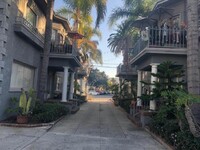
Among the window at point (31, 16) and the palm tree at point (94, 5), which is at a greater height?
the palm tree at point (94, 5)

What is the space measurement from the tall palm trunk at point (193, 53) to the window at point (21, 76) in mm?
8250

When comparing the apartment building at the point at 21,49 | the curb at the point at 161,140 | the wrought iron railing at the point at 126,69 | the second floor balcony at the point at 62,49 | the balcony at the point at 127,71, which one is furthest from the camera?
the wrought iron railing at the point at 126,69

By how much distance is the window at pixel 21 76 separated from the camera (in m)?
12.0

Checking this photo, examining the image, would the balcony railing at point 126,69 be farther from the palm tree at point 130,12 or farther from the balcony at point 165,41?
the balcony at point 165,41

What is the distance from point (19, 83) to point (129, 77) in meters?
13.6

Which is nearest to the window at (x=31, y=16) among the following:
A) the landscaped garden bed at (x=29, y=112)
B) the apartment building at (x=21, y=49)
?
the apartment building at (x=21, y=49)

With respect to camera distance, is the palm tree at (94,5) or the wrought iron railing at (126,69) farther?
the wrought iron railing at (126,69)

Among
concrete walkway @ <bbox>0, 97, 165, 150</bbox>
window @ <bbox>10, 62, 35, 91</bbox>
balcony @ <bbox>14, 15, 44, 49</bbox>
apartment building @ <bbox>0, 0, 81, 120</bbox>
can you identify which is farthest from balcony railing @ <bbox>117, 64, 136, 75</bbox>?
concrete walkway @ <bbox>0, 97, 165, 150</bbox>

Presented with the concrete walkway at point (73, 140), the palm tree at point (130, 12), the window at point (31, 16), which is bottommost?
the concrete walkway at point (73, 140)

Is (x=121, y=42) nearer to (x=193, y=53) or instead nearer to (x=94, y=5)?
(x=94, y=5)

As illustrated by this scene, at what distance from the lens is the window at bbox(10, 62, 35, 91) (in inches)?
472

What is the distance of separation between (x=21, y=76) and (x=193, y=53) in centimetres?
917

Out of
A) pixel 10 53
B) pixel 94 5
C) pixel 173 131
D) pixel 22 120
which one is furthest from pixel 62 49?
pixel 173 131

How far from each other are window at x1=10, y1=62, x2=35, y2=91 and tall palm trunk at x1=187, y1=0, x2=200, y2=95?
8250 millimetres
